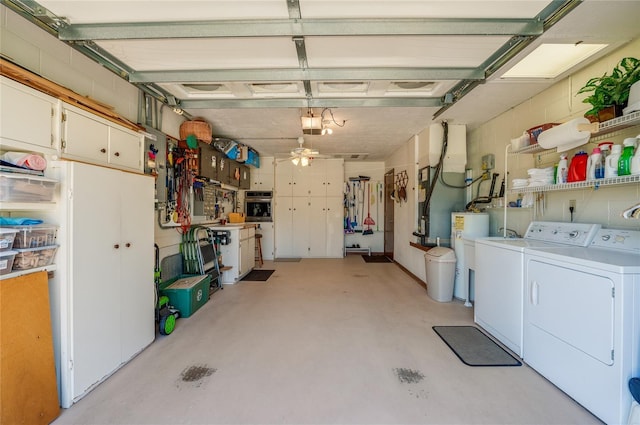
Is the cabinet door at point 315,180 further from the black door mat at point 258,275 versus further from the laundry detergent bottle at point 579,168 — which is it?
the laundry detergent bottle at point 579,168

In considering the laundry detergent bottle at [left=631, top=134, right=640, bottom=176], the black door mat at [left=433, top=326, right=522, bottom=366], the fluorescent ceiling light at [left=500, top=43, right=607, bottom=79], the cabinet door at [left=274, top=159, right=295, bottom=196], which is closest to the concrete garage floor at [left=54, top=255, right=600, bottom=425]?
the black door mat at [left=433, top=326, right=522, bottom=366]

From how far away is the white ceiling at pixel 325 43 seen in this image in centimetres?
176

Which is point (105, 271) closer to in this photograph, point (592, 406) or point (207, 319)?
point (207, 319)

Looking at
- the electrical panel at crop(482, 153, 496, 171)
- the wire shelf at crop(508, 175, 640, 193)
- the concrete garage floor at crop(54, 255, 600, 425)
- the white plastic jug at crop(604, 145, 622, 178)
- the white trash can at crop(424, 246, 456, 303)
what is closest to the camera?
the concrete garage floor at crop(54, 255, 600, 425)

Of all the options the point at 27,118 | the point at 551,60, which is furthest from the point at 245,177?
the point at 551,60

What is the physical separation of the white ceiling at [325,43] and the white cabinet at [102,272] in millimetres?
1096

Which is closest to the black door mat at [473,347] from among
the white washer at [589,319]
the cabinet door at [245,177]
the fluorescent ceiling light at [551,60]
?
the white washer at [589,319]

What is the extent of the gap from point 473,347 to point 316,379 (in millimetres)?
1576

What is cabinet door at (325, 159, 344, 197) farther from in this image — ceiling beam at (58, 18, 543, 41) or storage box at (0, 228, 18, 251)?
storage box at (0, 228, 18, 251)

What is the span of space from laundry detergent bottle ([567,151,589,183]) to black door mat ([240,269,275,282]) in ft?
14.8

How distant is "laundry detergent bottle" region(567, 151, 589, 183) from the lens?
2.19 meters

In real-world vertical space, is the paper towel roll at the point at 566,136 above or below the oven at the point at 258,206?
above

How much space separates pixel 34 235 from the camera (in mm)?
1581

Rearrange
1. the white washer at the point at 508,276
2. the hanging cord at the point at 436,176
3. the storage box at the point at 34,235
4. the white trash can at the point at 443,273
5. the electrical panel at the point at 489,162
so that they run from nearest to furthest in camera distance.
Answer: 1. the storage box at the point at 34,235
2. the white washer at the point at 508,276
3. the white trash can at the point at 443,273
4. the electrical panel at the point at 489,162
5. the hanging cord at the point at 436,176
